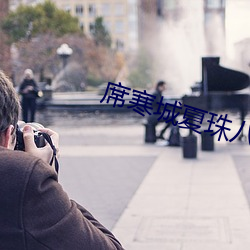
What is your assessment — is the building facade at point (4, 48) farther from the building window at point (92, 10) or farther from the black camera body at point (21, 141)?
the building window at point (92, 10)

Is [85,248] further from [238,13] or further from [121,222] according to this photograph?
[238,13]

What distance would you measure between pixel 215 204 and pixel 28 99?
1219 centimetres

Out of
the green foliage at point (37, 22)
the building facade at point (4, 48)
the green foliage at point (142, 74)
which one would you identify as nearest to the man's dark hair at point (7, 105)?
the building facade at point (4, 48)

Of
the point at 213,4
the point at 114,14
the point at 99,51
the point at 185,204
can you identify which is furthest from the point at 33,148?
the point at 114,14

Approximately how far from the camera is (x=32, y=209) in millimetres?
1761

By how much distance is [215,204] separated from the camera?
7.77m

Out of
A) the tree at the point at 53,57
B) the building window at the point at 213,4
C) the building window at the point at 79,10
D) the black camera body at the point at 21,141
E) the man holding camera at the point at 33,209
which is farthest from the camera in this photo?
the building window at the point at 79,10

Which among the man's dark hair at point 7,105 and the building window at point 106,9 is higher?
the building window at point 106,9

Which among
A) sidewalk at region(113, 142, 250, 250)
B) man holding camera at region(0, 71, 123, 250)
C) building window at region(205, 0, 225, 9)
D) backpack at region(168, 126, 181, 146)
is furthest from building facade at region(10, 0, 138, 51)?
man holding camera at region(0, 71, 123, 250)

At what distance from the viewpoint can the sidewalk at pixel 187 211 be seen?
6.05 metres

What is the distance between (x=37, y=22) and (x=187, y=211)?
146ft

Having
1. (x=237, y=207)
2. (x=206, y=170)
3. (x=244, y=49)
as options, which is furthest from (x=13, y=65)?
(x=237, y=207)

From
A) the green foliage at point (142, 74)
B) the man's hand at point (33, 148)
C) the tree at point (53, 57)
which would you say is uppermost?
the man's hand at point (33, 148)

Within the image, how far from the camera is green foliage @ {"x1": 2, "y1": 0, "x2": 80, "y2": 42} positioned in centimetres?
4682
